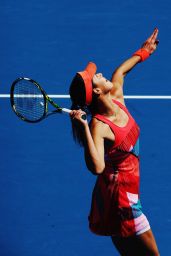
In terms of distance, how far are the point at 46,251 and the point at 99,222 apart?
4.03ft

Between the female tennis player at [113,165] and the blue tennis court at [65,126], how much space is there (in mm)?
1080

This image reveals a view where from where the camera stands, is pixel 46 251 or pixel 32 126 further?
pixel 32 126

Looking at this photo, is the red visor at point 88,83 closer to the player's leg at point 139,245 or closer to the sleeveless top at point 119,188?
the sleeveless top at point 119,188

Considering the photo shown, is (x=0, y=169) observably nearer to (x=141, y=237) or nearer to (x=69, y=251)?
(x=69, y=251)

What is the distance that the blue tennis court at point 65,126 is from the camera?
25.7 feet

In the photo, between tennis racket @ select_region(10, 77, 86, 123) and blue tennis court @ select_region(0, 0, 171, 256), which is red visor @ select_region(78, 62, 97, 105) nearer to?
tennis racket @ select_region(10, 77, 86, 123)

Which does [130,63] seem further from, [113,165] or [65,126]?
[65,126]

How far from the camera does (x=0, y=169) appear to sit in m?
8.43

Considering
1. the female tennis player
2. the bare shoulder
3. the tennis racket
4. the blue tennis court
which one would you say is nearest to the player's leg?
the female tennis player

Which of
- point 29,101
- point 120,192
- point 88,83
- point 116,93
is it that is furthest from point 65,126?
point 88,83

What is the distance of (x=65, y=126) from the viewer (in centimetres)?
887

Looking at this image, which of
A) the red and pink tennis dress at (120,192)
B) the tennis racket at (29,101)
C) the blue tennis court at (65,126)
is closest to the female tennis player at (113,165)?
the red and pink tennis dress at (120,192)

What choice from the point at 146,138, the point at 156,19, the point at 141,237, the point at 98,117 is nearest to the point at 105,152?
the point at 98,117

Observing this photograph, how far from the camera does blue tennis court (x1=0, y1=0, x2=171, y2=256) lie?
25.7 feet
